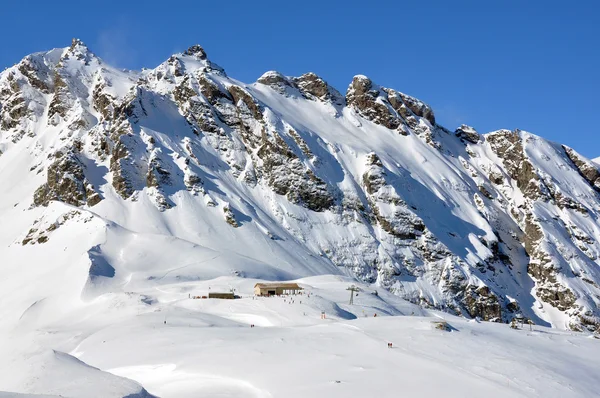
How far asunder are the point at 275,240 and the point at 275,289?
146ft

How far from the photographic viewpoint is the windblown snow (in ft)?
112

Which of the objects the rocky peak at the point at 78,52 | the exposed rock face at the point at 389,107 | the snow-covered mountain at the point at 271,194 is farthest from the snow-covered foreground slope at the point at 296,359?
the rocky peak at the point at 78,52

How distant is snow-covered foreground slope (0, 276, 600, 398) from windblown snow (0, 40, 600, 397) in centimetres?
19

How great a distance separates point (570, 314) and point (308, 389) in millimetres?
113919

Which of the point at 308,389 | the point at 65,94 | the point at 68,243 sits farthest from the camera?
the point at 65,94

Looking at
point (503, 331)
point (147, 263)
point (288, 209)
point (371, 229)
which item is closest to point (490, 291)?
point (371, 229)

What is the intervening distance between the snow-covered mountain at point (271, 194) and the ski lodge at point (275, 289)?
14.9 metres

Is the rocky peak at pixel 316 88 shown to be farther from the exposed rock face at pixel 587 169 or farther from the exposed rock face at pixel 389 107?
the exposed rock face at pixel 587 169

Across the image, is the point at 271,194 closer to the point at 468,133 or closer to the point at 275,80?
the point at 275,80

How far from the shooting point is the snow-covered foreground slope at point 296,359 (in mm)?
28250

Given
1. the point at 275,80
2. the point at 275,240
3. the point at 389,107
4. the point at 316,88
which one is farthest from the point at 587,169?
the point at 275,240

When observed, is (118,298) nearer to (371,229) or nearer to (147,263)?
(147,263)

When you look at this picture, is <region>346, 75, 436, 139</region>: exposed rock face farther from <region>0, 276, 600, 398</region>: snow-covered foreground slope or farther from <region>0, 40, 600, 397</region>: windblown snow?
<region>0, 276, 600, 398</region>: snow-covered foreground slope

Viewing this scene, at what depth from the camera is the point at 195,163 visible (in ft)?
Answer: 434
